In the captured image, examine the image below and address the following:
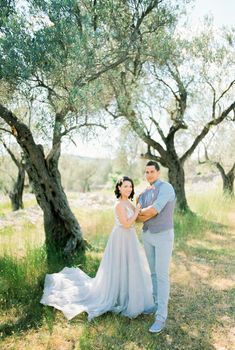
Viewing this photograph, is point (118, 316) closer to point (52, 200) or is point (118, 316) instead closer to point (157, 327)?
point (157, 327)

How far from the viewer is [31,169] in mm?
9672

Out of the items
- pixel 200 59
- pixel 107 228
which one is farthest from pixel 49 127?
pixel 200 59

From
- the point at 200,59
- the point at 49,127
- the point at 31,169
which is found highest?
the point at 200,59

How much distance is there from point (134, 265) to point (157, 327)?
1076mm

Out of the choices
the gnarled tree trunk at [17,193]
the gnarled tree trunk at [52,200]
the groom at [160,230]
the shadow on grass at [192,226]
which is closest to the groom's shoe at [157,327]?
the groom at [160,230]

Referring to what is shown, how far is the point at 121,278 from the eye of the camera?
6.80 meters

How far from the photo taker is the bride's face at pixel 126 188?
21.7ft

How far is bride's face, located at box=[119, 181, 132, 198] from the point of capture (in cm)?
662

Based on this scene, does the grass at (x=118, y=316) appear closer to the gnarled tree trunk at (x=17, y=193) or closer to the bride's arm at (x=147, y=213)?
the bride's arm at (x=147, y=213)

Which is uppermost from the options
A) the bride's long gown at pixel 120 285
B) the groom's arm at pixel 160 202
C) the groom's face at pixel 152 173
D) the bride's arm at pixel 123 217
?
the groom's face at pixel 152 173

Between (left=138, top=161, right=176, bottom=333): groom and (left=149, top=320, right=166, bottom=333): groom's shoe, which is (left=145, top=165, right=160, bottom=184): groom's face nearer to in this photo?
(left=138, top=161, right=176, bottom=333): groom

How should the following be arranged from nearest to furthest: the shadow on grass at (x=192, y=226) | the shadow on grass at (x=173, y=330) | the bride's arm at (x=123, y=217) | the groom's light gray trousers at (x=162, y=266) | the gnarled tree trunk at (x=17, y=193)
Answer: the shadow on grass at (x=173, y=330) < the groom's light gray trousers at (x=162, y=266) < the bride's arm at (x=123, y=217) < the shadow on grass at (x=192, y=226) < the gnarled tree trunk at (x=17, y=193)

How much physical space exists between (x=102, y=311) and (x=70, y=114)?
424 cm

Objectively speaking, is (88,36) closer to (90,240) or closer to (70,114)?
(70,114)
